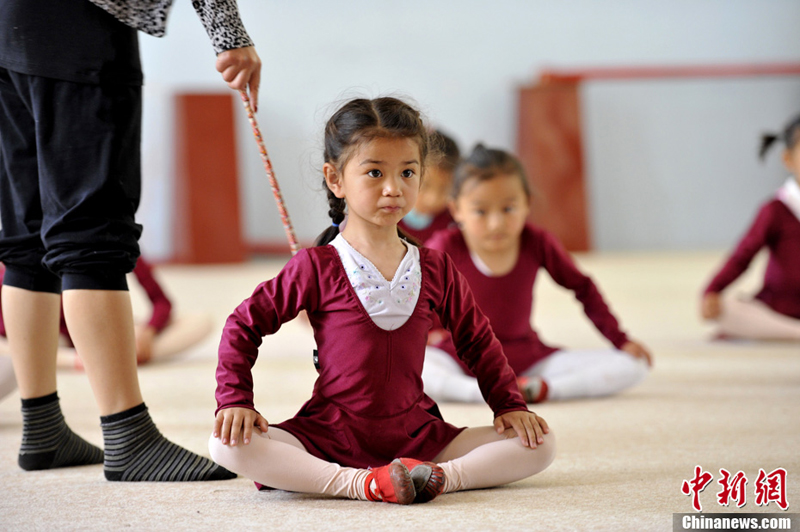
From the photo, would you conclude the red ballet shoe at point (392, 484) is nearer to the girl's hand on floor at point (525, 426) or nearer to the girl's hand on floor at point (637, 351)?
the girl's hand on floor at point (525, 426)

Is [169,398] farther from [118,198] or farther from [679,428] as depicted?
[679,428]

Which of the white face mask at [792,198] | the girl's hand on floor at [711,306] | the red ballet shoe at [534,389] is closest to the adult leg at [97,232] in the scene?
the red ballet shoe at [534,389]

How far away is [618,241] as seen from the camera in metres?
5.63

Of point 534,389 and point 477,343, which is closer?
point 477,343

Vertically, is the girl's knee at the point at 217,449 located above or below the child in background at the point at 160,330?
above

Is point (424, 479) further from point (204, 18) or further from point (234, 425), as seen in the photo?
point (204, 18)

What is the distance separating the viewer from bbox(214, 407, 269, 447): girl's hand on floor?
1.02m

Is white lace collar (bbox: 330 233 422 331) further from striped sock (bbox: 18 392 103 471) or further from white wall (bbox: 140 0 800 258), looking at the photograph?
white wall (bbox: 140 0 800 258)

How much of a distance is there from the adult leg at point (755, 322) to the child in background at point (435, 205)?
882 millimetres

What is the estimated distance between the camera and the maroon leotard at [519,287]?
1835 mm

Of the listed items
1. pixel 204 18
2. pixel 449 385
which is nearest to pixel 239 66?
pixel 204 18

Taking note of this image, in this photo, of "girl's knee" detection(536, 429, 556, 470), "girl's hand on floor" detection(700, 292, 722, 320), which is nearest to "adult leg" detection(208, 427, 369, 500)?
"girl's knee" detection(536, 429, 556, 470)

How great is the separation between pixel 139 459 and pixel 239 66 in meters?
0.54

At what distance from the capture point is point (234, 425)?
3.34 feet
